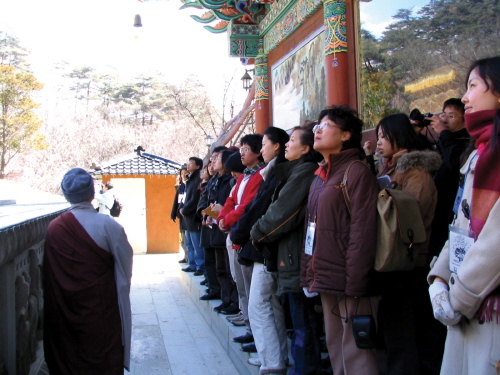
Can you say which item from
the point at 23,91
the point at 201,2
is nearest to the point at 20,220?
the point at 201,2

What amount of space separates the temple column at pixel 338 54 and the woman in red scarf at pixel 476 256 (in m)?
2.95

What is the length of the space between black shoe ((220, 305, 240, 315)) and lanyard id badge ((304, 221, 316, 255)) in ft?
8.59

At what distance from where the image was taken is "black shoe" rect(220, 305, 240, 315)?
5188 mm

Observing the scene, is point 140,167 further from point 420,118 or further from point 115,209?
point 420,118

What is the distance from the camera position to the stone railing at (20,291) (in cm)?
235

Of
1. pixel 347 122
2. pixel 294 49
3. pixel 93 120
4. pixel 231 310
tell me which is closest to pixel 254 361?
pixel 231 310

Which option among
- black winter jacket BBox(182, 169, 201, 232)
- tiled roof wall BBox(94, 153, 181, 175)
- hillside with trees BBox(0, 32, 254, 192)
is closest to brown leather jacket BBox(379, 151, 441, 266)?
black winter jacket BBox(182, 169, 201, 232)

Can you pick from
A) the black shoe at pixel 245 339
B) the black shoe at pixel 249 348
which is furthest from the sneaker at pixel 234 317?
the black shoe at pixel 249 348

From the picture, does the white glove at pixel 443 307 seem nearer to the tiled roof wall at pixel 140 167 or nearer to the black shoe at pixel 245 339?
the black shoe at pixel 245 339

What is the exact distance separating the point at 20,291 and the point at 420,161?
2281mm

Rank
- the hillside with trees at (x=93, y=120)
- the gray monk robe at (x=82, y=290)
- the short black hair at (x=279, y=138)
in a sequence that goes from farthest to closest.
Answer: the hillside with trees at (x=93, y=120), the short black hair at (x=279, y=138), the gray monk robe at (x=82, y=290)

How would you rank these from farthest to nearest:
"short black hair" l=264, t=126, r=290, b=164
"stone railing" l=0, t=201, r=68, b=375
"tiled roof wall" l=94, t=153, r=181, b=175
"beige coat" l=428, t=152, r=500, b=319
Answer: "tiled roof wall" l=94, t=153, r=181, b=175 → "short black hair" l=264, t=126, r=290, b=164 → "stone railing" l=0, t=201, r=68, b=375 → "beige coat" l=428, t=152, r=500, b=319

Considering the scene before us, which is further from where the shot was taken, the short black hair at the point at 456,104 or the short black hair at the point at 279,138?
the short black hair at the point at 279,138

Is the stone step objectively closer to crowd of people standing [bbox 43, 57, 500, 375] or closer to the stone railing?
crowd of people standing [bbox 43, 57, 500, 375]
